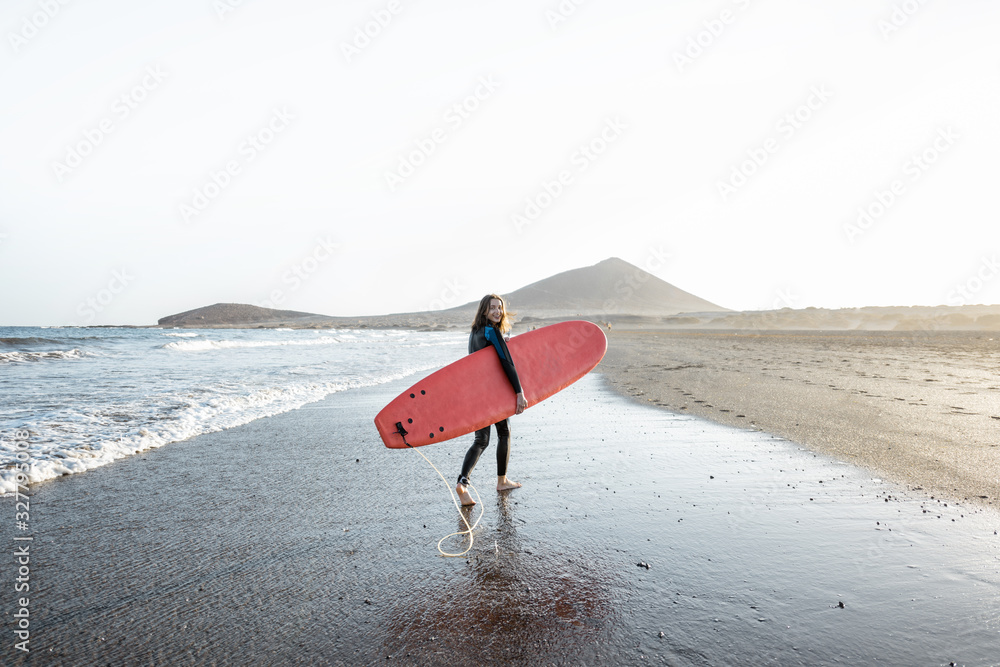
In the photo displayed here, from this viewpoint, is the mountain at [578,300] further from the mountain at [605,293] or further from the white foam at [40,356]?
the white foam at [40,356]

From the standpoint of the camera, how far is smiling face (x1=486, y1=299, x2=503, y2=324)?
4.36 m

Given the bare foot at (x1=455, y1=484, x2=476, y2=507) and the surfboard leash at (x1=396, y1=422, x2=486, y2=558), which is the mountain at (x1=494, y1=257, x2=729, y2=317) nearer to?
the surfboard leash at (x1=396, y1=422, x2=486, y2=558)

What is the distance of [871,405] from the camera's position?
7645 mm

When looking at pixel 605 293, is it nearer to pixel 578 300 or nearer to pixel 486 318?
pixel 578 300

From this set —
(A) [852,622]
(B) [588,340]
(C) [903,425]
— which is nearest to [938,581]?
(A) [852,622]

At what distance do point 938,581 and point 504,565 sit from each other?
2405 millimetres

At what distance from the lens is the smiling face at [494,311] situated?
436 centimetres

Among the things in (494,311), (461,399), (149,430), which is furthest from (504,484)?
(149,430)

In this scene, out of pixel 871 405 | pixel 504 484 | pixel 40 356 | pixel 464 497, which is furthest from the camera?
pixel 40 356

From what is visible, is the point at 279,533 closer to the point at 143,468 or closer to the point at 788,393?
the point at 143,468

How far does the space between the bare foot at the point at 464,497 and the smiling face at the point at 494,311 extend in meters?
1.45

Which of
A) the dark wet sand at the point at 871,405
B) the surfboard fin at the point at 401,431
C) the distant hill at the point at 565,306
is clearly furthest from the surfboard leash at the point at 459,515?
the distant hill at the point at 565,306

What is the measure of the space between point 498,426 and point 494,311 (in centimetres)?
107

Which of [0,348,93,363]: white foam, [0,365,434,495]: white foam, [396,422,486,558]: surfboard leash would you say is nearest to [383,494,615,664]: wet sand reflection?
[396,422,486,558]: surfboard leash
